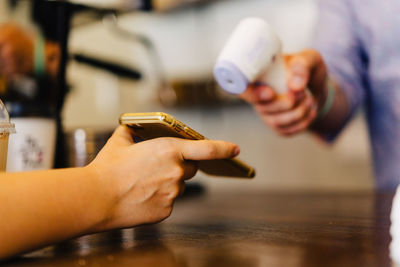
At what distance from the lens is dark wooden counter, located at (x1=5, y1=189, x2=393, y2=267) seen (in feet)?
1.41

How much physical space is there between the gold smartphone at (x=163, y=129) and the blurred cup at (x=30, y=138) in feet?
0.83

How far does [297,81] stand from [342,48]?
499mm

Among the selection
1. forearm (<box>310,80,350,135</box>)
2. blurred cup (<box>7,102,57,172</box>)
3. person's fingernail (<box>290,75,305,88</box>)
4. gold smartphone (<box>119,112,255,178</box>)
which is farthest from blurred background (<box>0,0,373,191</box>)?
gold smartphone (<box>119,112,255,178</box>)

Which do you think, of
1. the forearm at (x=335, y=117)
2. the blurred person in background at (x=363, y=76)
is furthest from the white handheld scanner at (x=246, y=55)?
the forearm at (x=335, y=117)

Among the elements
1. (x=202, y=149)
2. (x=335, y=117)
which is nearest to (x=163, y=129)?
(x=202, y=149)

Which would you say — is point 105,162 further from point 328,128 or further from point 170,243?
point 328,128

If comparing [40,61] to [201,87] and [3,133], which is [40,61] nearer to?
[3,133]

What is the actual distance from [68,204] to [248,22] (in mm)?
515

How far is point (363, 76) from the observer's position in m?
1.39

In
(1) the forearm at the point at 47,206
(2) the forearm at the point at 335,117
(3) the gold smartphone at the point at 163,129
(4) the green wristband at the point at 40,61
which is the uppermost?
(4) the green wristband at the point at 40,61

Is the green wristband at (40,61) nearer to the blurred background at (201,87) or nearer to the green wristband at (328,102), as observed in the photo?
the blurred background at (201,87)

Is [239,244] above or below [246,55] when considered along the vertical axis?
below

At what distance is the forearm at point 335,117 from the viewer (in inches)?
49.0

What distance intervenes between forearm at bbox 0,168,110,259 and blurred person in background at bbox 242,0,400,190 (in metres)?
→ 0.69
